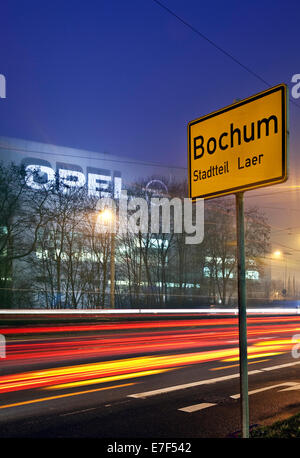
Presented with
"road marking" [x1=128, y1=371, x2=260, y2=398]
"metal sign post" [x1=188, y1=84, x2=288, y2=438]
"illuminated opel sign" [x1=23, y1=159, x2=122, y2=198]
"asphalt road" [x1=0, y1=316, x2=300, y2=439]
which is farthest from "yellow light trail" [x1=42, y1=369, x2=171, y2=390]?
"illuminated opel sign" [x1=23, y1=159, x2=122, y2=198]

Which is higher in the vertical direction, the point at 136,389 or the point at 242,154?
the point at 242,154

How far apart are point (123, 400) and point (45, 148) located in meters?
50.3

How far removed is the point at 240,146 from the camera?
3871 millimetres

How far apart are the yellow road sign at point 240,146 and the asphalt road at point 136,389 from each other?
3.46m

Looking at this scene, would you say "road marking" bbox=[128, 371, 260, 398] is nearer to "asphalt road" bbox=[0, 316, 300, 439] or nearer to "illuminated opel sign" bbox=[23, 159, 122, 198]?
"asphalt road" bbox=[0, 316, 300, 439]

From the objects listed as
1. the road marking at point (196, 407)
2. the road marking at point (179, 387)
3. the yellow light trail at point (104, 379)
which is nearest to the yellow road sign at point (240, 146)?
the road marking at point (196, 407)

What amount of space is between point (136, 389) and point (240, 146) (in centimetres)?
616

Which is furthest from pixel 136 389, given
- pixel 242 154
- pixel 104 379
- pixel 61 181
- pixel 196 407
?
pixel 61 181

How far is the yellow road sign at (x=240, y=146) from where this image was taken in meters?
3.56

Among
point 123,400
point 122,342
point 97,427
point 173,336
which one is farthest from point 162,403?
point 173,336

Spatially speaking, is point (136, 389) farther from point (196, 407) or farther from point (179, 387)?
point (196, 407)

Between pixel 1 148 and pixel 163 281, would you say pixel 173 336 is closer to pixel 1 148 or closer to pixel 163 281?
pixel 163 281

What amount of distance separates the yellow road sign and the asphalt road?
3464mm

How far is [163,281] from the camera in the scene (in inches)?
1919
